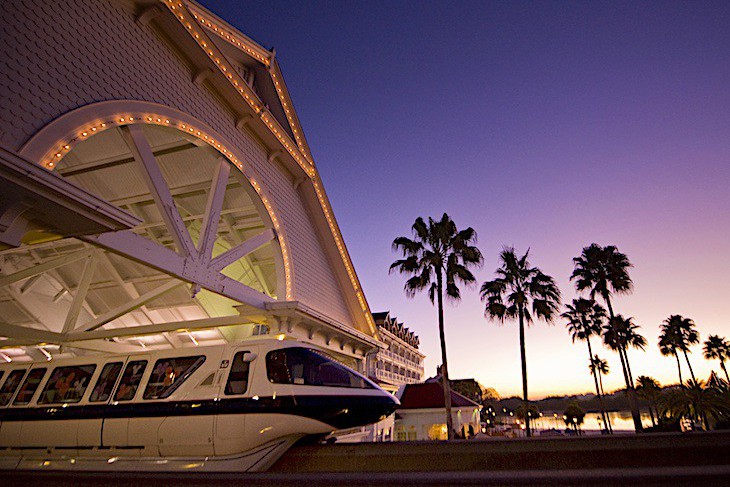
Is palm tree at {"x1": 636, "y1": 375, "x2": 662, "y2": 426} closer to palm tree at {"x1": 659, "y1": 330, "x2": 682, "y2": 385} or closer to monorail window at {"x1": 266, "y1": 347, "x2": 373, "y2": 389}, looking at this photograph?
palm tree at {"x1": 659, "y1": 330, "x2": 682, "y2": 385}

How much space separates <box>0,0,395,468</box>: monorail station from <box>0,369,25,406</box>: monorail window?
2.0 inches

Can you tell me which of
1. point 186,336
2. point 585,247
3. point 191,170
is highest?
point 585,247

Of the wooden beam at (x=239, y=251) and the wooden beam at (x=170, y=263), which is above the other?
the wooden beam at (x=239, y=251)

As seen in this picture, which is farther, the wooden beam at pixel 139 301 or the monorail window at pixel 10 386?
the wooden beam at pixel 139 301

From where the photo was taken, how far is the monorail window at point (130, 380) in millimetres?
8227

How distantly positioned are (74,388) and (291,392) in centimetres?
569

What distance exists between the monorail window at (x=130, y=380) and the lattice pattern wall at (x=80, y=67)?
4.80 metres

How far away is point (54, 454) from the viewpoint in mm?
8492

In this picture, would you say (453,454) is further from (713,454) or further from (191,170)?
(191,170)

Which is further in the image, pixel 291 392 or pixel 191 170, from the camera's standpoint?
pixel 191 170

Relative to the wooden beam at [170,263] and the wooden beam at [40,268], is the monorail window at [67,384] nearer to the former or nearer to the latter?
the wooden beam at [170,263]

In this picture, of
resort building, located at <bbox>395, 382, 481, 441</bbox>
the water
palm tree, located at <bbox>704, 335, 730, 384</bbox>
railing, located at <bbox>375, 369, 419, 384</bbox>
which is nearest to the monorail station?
resort building, located at <bbox>395, 382, 481, 441</bbox>

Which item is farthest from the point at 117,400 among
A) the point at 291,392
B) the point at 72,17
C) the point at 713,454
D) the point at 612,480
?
the point at 713,454

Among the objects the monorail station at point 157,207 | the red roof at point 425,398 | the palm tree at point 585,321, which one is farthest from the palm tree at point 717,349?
the monorail station at point 157,207
